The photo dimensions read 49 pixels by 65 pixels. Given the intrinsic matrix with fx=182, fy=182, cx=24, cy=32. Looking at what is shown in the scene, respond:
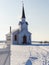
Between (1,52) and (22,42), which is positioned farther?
(22,42)

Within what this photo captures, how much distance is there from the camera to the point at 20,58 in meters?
14.2

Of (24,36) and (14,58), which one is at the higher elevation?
(24,36)

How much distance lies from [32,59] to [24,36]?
515 inches

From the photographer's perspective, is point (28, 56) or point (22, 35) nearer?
point (28, 56)

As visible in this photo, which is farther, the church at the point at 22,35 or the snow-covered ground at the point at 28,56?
the church at the point at 22,35

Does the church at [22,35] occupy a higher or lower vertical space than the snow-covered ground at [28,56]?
higher

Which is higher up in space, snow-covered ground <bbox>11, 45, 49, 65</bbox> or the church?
the church

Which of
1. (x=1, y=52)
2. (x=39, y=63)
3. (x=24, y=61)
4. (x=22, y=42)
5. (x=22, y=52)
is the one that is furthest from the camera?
(x=22, y=42)

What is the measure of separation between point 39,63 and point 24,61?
1359 mm

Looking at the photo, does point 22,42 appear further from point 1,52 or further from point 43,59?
point 43,59

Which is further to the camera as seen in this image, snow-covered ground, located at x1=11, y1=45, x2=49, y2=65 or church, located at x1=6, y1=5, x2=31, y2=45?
church, located at x1=6, y1=5, x2=31, y2=45

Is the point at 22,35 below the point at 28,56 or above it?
above

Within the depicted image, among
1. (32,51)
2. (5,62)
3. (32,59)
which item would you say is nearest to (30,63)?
(32,59)

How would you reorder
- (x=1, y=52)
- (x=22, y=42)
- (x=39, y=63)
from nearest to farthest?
(x=39, y=63) < (x=1, y=52) < (x=22, y=42)
